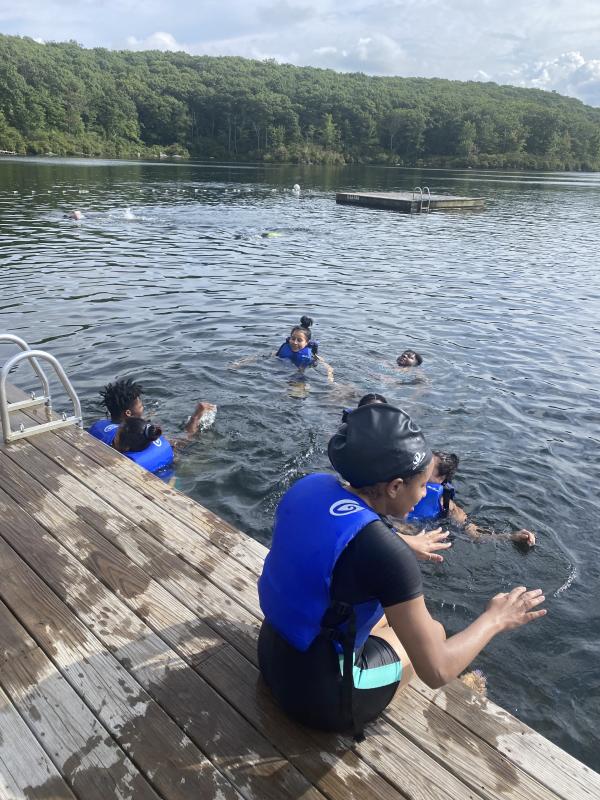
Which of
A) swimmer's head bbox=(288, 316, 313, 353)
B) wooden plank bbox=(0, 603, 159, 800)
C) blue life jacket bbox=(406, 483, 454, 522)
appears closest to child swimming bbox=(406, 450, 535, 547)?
blue life jacket bbox=(406, 483, 454, 522)

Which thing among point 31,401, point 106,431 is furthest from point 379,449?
point 31,401

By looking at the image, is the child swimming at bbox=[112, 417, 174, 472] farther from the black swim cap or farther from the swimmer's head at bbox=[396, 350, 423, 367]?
the swimmer's head at bbox=[396, 350, 423, 367]

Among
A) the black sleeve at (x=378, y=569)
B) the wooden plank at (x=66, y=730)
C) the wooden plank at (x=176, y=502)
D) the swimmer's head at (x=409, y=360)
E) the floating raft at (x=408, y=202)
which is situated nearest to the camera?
the black sleeve at (x=378, y=569)

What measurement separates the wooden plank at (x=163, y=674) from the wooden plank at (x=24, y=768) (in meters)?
0.60

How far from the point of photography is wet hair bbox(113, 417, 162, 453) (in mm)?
6816

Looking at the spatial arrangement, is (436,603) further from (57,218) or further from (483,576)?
(57,218)

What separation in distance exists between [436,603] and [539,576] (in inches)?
51.2

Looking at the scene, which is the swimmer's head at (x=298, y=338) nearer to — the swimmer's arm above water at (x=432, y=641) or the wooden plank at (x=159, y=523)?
the wooden plank at (x=159, y=523)

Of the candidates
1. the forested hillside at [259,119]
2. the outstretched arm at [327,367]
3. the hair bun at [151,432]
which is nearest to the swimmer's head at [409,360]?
the outstretched arm at [327,367]

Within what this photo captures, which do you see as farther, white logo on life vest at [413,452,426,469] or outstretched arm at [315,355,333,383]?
outstretched arm at [315,355,333,383]

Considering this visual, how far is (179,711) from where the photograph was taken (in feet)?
10.4

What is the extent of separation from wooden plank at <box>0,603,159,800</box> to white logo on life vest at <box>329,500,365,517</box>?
1615 millimetres

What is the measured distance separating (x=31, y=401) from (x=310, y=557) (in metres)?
5.64

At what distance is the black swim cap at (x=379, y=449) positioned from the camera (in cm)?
269
